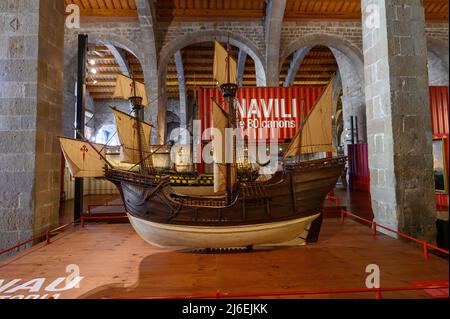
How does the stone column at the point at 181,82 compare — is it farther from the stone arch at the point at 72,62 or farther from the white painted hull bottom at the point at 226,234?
the white painted hull bottom at the point at 226,234

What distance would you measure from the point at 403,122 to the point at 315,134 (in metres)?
1.39

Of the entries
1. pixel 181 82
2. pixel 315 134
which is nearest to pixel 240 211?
pixel 315 134

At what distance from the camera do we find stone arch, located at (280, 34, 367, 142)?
10445mm

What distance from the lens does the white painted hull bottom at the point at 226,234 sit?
336 centimetres

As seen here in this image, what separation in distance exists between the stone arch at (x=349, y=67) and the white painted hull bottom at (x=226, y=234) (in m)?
8.83

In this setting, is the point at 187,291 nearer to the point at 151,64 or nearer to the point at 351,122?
the point at 151,64

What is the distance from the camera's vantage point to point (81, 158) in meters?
4.58

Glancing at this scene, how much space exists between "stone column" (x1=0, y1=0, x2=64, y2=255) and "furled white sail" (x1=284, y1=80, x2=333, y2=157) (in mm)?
4574

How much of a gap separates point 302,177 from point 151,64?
29.1 feet

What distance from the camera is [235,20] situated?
10.3 metres

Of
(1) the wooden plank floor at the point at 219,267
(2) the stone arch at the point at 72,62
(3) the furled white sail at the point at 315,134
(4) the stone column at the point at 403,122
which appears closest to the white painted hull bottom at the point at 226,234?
(1) the wooden plank floor at the point at 219,267

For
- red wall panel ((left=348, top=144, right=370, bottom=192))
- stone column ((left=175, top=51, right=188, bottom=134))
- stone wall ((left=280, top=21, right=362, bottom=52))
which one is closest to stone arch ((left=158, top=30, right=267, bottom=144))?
stone wall ((left=280, top=21, right=362, bottom=52))

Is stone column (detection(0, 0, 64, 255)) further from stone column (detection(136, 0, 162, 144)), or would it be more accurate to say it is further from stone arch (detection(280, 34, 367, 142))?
stone arch (detection(280, 34, 367, 142))
